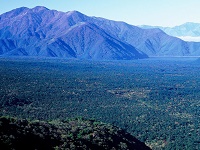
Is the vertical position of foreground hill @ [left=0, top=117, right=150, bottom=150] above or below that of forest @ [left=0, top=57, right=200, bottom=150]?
above

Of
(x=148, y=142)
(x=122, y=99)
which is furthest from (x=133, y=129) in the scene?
(x=122, y=99)

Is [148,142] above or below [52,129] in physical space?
below

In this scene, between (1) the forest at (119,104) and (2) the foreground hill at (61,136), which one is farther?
(1) the forest at (119,104)

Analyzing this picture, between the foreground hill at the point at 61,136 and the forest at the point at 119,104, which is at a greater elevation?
the foreground hill at the point at 61,136

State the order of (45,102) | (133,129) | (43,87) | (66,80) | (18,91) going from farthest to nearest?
(66,80) → (43,87) → (18,91) → (45,102) → (133,129)

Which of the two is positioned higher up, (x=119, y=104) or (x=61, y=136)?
(x=61, y=136)

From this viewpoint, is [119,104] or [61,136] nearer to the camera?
[61,136]

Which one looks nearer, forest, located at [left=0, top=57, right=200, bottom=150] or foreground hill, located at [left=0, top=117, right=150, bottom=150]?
foreground hill, located at [left=0, top=117, right=150, bottom=150]

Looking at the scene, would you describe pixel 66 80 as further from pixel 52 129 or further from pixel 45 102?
pixel 52 129
